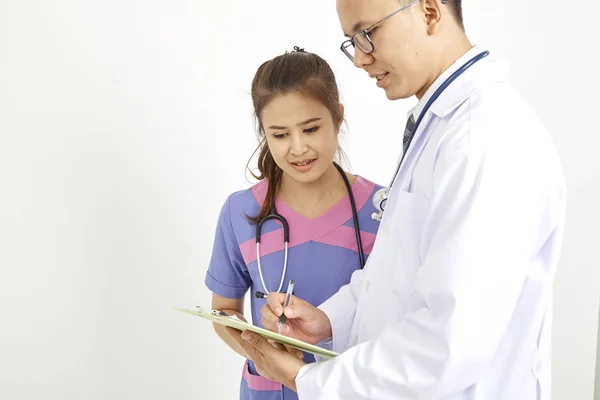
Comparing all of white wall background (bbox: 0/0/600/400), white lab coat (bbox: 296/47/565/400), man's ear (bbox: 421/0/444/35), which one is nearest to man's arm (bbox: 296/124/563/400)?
white lab coat (bbox: 296/47/565/400)

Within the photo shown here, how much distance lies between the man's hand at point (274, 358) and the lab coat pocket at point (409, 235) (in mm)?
240

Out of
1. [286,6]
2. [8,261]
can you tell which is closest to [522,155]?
[286,6]

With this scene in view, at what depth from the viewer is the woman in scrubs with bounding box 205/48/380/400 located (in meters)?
1.44

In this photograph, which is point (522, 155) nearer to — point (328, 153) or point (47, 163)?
point (328, 153)

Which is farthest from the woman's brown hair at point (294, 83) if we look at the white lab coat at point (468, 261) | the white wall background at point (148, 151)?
the white wall background at point (148, 151)

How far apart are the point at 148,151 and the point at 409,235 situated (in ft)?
3.78

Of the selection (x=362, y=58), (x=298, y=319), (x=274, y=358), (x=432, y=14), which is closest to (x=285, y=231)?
(x=298, y=319)

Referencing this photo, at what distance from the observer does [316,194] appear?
1.53 m

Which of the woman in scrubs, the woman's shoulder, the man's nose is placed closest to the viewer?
the man's nose

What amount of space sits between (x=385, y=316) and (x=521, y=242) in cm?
30

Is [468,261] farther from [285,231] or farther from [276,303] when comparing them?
[285,231]

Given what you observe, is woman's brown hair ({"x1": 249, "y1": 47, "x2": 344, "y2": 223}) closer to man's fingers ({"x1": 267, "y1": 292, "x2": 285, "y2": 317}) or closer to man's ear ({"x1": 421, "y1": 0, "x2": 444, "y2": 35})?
man's fingers ({"x1": 267, "y1": 292, "x2": 285, "y2": 317})

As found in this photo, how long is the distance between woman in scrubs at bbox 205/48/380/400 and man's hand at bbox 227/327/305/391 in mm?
295

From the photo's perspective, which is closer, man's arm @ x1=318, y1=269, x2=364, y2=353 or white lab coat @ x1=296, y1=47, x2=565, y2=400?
white lab coat @ x1=296, y1=47, x2=565, y2=400
